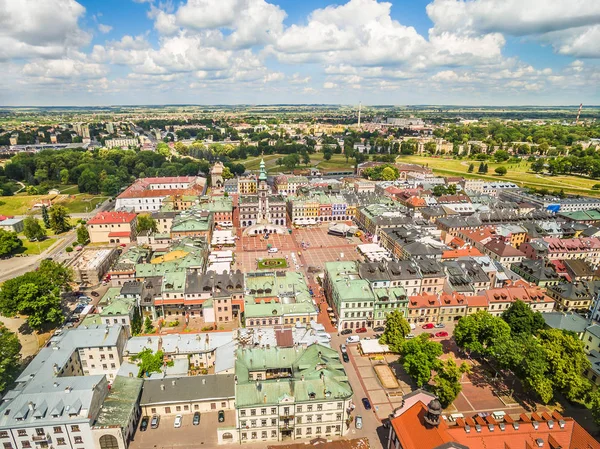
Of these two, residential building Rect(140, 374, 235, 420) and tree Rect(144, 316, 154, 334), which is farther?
tree Rect(144, 316, 154, 334)

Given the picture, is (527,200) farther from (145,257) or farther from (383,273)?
(145,257)

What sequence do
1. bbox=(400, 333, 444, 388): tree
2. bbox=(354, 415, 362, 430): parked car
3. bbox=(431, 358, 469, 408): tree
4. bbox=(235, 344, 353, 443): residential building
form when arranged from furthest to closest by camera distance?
bbox=(400, 333, 444, 388): tree < bbox=(431, 358, 469, 408): tree < bbox=(354, 415, 362, 430): parked car < bbox=(235, 344, 353, 443): residential building

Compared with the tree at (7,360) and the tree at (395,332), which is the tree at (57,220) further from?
the tree at (395,332)

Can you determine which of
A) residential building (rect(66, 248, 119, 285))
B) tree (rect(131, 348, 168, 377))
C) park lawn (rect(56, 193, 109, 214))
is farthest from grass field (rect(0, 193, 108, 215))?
tree (rect(131, 348, 168, 377))

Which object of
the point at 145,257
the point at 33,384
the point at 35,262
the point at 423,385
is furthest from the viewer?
the point at 35,262

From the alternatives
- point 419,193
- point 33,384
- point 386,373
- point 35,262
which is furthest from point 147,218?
point 419,193

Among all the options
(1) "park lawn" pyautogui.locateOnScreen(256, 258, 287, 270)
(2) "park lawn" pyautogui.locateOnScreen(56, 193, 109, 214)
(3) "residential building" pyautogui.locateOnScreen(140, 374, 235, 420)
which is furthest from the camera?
(2) "park lawn" pyautogui.locateOnScreen(56, 193, 109, 214)

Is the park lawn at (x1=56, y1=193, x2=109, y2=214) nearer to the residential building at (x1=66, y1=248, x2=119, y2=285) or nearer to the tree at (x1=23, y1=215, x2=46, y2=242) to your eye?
the tree at (x1=23, y1=215, x2=46, y2=242)
